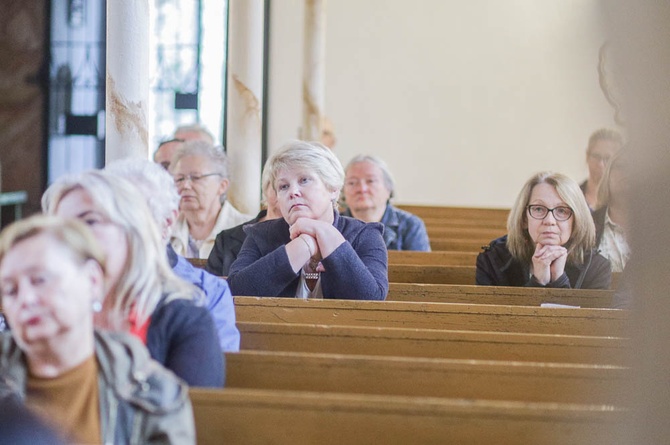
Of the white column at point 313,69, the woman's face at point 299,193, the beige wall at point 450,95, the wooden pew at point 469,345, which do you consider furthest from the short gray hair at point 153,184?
the beige wall at point 450,95

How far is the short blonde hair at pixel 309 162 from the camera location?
12.2ft

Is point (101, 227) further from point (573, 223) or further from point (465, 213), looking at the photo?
point (465, 213)

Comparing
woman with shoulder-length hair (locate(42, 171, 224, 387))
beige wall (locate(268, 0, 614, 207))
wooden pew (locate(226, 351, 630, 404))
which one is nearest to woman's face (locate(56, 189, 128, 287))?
woman with shoulder-length hair (locate(42, 171, 224, 387))

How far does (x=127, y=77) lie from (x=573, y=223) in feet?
6.44

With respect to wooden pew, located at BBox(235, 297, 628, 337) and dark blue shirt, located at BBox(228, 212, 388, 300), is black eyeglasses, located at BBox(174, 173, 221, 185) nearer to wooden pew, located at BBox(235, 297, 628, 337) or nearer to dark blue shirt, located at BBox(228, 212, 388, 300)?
dark blue shirt, located at BBox(228, 212, 388, 300)

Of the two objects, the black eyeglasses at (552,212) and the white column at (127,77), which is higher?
the white column at (127,77)

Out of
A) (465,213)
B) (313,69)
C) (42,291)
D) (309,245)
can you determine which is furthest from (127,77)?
(313,69)

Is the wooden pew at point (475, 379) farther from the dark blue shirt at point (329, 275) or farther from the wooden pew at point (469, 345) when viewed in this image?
the dark blue shirt at point (329, 275)

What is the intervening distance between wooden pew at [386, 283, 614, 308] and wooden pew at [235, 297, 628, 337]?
52cm

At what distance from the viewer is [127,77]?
4.23 m

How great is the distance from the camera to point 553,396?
2.41 m

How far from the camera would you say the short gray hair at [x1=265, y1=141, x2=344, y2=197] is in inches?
147

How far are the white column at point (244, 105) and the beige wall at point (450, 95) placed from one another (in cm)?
465

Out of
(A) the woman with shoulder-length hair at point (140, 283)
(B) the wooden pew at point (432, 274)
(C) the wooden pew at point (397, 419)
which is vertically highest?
(A) the woman with shoulder-length hair at point (140, 283)
